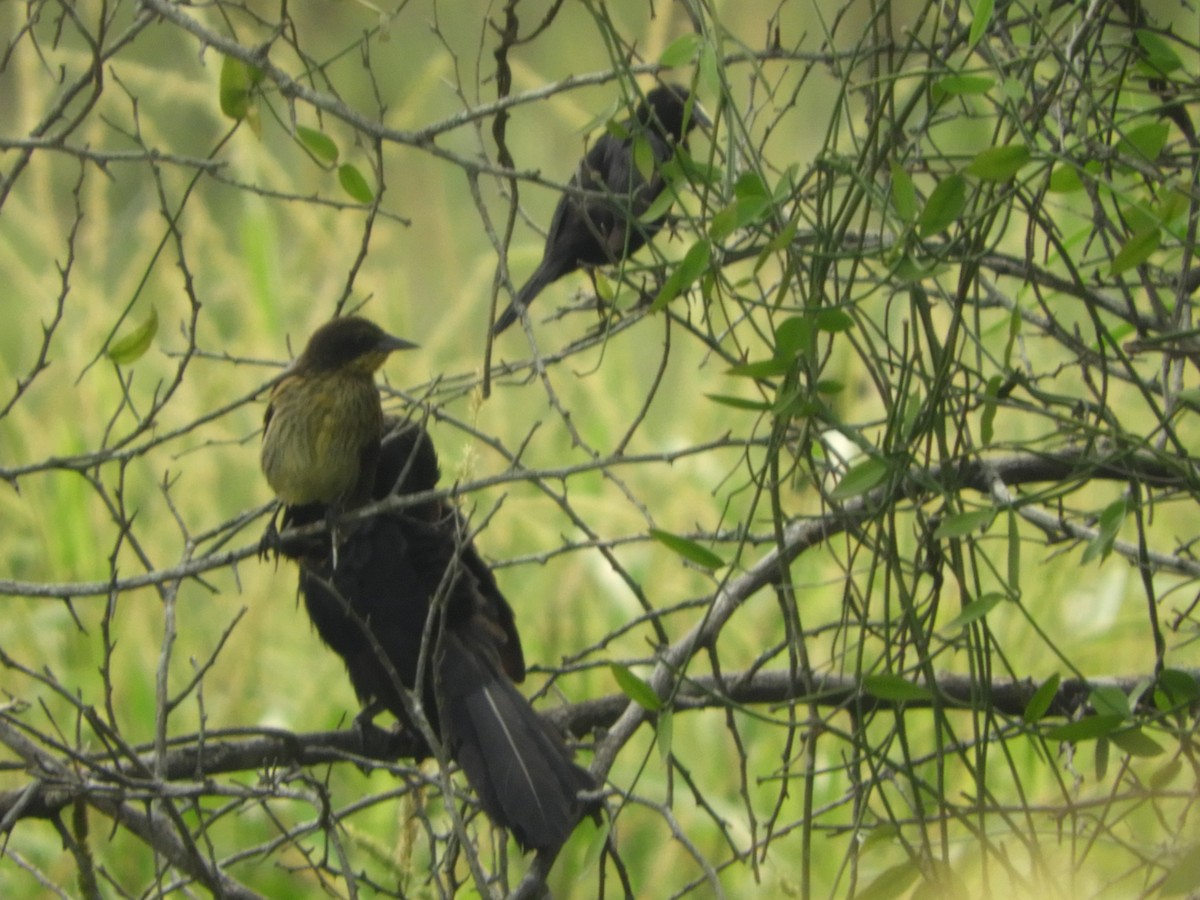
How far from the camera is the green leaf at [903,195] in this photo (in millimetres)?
1642

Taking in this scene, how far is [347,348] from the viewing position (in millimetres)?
3768

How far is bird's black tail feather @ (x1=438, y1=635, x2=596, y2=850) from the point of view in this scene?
259cm

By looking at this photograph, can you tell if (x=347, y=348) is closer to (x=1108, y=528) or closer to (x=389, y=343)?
(x=389, y=343)

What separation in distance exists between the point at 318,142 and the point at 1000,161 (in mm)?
1015

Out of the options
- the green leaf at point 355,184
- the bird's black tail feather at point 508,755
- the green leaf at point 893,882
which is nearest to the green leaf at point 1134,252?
the green leaf at point 893,882

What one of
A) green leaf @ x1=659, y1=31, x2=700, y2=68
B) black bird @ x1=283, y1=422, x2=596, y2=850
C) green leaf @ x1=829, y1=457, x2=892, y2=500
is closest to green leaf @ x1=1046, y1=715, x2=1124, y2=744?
green leaf @ x1=829, y1=457, x2=892, y2=500

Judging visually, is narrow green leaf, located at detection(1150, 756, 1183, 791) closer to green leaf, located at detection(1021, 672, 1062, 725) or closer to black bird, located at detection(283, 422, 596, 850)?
green leaf, located at detection(1021, 672, 1062, 725)

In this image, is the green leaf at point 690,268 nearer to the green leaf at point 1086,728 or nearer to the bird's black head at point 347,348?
the green leaf at point 1086,728

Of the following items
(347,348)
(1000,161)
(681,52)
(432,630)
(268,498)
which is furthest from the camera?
(268,498)

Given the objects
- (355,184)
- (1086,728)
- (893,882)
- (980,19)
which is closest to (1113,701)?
(1086,728)

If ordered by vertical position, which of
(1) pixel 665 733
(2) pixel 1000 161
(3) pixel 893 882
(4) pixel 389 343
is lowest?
(3) pixel 893 882

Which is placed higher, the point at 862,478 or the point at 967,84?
the point at 967,84

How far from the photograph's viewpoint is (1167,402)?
6.93 feet

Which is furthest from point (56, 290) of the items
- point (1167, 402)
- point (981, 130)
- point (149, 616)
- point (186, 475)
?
point (1167, 402)
